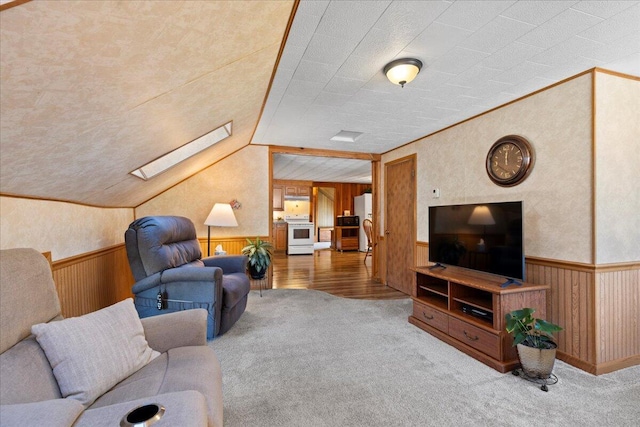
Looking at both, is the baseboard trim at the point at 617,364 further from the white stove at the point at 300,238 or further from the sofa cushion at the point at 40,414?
the white stove at the point at 300,238

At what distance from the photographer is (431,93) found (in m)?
2.73

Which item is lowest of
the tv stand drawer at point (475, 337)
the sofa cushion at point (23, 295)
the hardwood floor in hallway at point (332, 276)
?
the hardwood floor in hallway at point (332, 276)

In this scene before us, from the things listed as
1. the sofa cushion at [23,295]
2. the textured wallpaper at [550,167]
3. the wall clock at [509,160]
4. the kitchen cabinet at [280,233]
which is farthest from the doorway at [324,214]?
the sofa cushion at [23,295]

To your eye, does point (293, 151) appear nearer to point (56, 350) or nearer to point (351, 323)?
point (351, 323)

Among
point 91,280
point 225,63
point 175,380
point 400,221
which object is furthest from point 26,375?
point 400,221

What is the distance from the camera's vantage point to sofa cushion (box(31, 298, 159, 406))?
113 centimetres

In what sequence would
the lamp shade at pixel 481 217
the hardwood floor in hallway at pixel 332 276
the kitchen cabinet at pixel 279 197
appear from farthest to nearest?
the kitchen cabinet at pixel 279 197 < the hardwood floor in hallway at pixel 332 276 < the lamp shade at pixel 481 217

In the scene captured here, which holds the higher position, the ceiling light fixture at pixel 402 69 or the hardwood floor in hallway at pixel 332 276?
the ceiling light fixture at pixel 402 69

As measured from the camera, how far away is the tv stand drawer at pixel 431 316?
2.82 meters

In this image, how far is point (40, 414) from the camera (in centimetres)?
79

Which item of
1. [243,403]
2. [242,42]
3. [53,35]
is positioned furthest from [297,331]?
[53,35]

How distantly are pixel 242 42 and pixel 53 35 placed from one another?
3.15ft

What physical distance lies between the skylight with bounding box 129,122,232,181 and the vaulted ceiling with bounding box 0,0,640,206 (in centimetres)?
28

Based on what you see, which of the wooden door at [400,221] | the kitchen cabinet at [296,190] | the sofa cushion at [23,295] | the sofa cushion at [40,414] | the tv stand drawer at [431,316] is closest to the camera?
the sofa cushion at [40,414]
